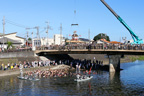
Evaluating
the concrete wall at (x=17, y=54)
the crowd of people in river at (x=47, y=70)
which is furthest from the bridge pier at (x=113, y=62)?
the concrete wall at (x=17, y=54)

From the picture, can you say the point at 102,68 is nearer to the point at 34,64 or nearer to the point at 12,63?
the point at 34,64

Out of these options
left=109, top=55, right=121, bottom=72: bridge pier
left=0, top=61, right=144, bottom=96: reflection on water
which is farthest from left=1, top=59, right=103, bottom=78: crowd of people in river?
left=0, top=61, right=144, bottom=96: reflection on water

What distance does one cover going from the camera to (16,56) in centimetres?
8544

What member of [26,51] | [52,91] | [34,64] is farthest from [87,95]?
[26,51]

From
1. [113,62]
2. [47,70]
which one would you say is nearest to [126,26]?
[113,62]

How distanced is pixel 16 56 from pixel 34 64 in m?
12.4

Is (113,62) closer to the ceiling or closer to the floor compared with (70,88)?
closer to the ceiling

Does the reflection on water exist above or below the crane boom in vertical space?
below

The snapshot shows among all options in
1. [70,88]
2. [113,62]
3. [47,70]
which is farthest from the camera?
[47,70]

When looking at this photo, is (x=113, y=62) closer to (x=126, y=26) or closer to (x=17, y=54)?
(x=126, y=26)

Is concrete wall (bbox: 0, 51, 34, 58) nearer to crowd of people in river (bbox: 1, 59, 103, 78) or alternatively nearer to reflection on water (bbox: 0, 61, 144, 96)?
crowd of people in river (bbox: 1, 59, 103, 78)

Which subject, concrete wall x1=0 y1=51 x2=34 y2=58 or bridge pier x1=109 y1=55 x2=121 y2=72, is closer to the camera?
bridge pier x1=109 y1=55 x2=121 y2=72

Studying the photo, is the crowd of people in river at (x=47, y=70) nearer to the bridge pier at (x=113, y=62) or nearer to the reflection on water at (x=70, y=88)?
the bridge pier at (x=113, y=62)

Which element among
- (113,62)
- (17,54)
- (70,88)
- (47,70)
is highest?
(17,54)
